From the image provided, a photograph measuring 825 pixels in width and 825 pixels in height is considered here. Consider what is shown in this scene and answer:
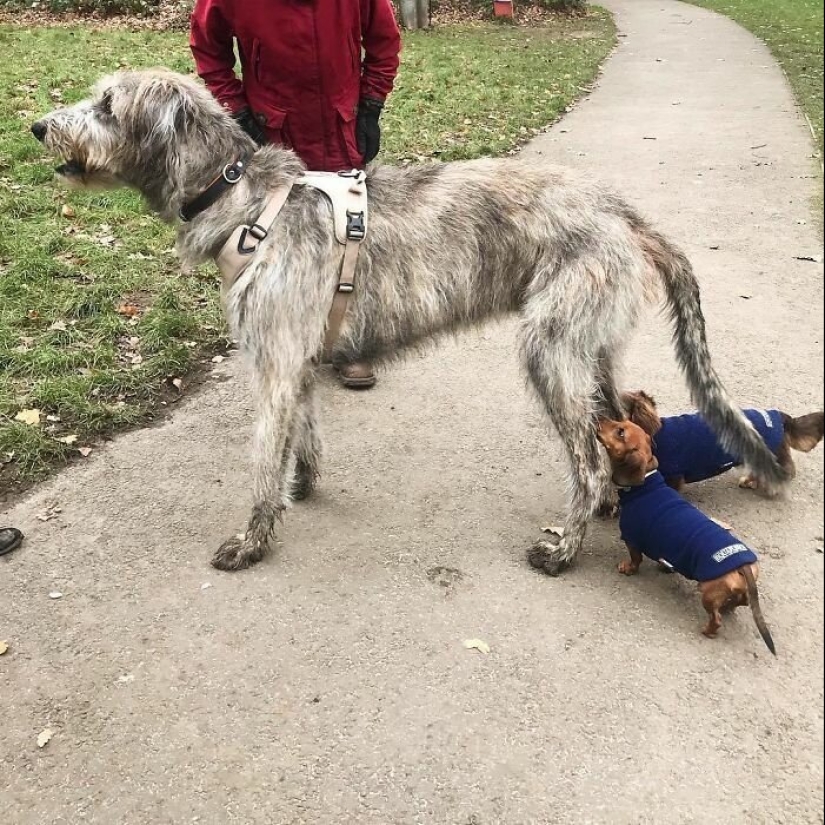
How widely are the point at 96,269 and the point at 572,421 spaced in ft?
15.0

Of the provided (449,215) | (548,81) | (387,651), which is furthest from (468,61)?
(387,651)

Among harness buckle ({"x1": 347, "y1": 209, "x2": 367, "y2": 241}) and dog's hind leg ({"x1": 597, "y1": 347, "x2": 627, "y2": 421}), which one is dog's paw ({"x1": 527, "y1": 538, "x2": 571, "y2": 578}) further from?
harness buckle ({"x1": 347, "y1": 209, "x2": 367, "y2": 241})

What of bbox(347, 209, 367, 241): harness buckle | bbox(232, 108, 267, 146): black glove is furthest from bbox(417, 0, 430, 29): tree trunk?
bbox(347, 209, 367, 241): harness buckle

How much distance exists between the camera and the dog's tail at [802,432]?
3873 mm

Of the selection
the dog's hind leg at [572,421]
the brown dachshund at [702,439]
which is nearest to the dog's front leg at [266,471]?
the dog's hind leg at [572,421]

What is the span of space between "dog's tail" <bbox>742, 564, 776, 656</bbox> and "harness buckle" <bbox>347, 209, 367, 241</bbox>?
213 centimetres

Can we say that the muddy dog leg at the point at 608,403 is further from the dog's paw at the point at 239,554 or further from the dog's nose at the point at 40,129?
the dog's nose at the point at 40,129

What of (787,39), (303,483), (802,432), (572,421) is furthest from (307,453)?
(787,39)

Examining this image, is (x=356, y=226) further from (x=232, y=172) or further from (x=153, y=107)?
(x=153, y=107)

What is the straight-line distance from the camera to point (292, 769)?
9.09ft

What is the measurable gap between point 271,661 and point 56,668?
2.84 feet

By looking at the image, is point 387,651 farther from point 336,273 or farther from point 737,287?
point 737,287

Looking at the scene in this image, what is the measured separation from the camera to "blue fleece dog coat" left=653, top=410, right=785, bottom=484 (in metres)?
3.80

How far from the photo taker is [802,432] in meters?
3.90
